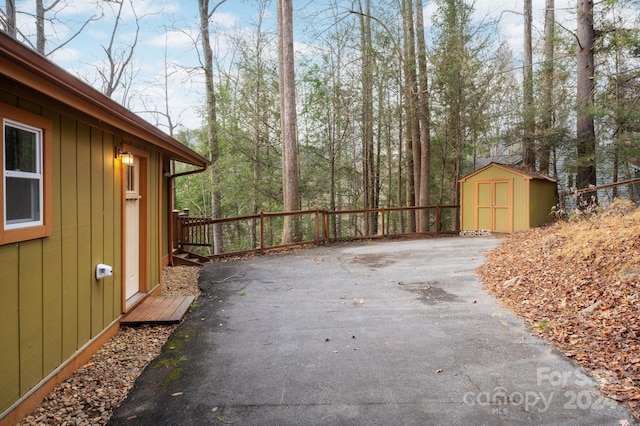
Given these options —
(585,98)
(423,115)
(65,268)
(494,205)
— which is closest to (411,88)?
(423,115)

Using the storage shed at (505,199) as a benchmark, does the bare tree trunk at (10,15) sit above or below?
above

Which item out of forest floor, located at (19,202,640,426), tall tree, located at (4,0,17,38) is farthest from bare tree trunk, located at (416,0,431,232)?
tall tree, located at (4,0,17,38)

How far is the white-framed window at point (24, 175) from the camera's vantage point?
2281 millimetres

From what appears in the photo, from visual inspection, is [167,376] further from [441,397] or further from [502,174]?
[502,174]

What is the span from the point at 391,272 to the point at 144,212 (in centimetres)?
401

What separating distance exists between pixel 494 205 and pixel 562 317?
27.1ft

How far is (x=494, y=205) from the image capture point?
11.5 metres

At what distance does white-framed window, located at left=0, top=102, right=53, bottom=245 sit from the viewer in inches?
89.8

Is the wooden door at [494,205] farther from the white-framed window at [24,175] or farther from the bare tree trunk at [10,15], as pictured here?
the bare tree trunk at [10,15]

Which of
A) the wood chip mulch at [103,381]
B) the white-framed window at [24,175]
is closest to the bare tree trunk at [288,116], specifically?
the wood chip mulch at [103,381]

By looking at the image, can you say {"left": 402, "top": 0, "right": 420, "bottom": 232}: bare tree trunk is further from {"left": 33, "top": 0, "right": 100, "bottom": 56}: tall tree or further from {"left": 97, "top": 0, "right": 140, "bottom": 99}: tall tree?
{"left": 97, "top": 0, "right": 140, "bottom": 99}: tall tree

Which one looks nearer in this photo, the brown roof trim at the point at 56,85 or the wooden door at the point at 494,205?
the brown roof trim at the point at 56,85

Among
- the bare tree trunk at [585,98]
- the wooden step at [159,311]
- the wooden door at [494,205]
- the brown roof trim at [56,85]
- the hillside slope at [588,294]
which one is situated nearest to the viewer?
the brown roof trim at [56,85]

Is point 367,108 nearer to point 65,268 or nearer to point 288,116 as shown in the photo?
point 288,116
